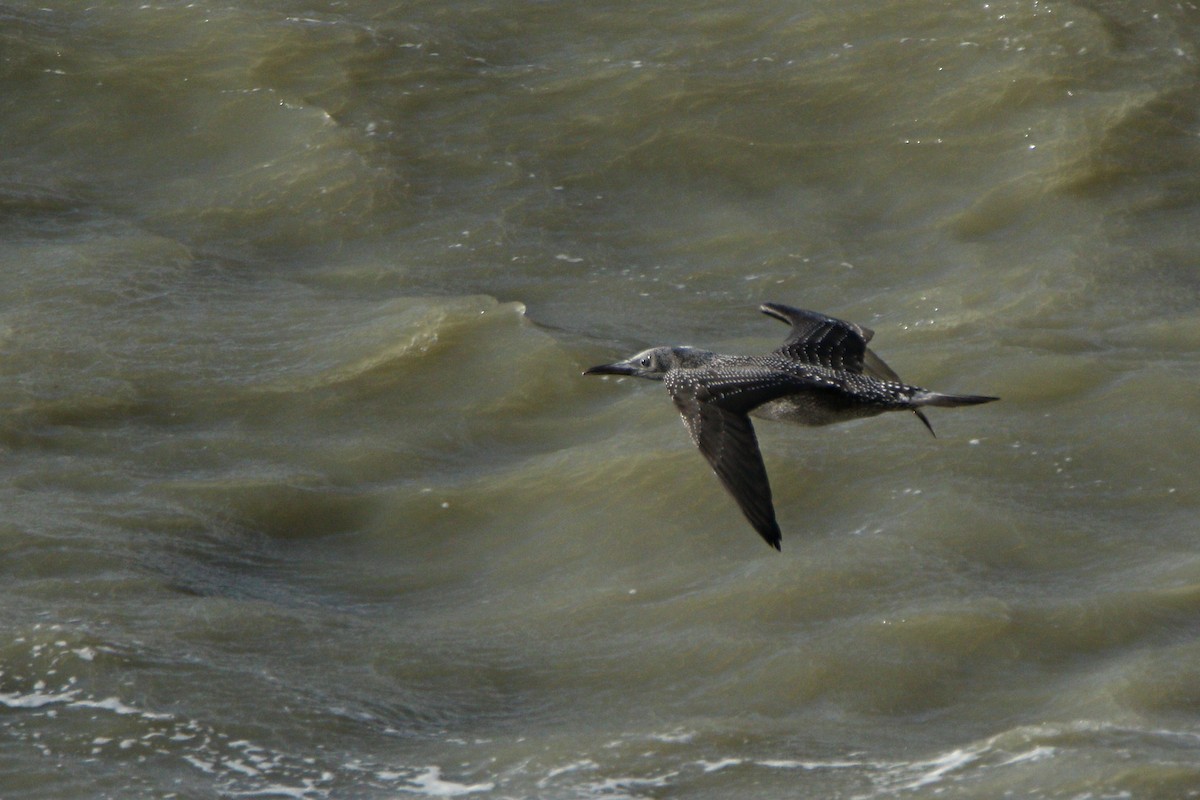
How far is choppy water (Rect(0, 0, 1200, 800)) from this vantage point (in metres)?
6.43

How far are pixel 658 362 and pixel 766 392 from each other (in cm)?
81

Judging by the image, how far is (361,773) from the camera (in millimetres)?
6207

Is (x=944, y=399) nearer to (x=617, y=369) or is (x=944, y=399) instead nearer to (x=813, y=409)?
(x=813, y=409)

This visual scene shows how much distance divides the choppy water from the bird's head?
3.11 feet

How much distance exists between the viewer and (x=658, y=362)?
7160 mm

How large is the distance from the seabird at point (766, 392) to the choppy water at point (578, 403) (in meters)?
0.85

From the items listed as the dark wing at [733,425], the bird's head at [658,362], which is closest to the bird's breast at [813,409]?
the dark wing at [733,425]

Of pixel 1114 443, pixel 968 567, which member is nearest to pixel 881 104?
pixel 1114 443

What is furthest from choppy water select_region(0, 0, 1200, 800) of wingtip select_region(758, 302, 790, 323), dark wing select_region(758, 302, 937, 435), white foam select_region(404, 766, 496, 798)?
wingtip select_region(758, 302, 790, 323)

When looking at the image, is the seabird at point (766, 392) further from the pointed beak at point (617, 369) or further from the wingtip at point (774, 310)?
the wingtip at point (774, 310)

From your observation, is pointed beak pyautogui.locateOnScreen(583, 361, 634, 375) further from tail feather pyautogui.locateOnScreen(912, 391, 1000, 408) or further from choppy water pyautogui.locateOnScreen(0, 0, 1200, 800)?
tail feather pyautogui.locateOnScreen(912, 391, 1000, 408)

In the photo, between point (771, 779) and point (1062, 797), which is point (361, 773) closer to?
point (771, 779)

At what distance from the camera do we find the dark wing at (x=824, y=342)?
720 cm

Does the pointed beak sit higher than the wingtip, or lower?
higher
